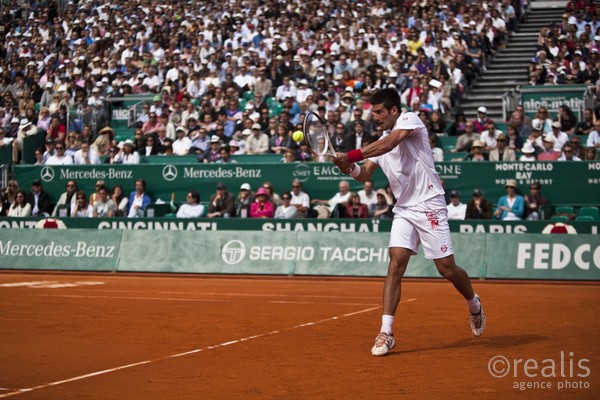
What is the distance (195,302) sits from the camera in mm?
12891

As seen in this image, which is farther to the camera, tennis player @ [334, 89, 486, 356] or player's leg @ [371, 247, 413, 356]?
tennis player @ [334, 89, 486, 356]

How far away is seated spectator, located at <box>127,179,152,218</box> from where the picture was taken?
21.4 meters

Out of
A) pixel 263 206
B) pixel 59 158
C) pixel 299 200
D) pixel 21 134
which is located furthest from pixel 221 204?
pixel 21 134

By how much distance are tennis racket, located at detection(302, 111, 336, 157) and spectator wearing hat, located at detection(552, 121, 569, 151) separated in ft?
38.8

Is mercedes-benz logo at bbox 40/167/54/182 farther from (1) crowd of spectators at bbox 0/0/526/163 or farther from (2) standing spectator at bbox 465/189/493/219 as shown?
(2) standing spectator at bbox 465/189/493/219

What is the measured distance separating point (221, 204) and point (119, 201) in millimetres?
2875

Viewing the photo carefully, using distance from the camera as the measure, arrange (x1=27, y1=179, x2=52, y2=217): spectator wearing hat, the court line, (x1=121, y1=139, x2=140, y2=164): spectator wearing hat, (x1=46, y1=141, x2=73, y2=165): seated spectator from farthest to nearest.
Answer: (x1=46, y1=141, x2=73, y2=165): seated spectator < (x1=121, y1=139, x2=140, y2=164): spectator wearing hat < (x1=27, y1=179, x2=52, y2=217): spectator wearing hat < the court line

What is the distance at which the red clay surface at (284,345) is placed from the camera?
6.28 meters

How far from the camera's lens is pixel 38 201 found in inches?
888

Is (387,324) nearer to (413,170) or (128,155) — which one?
(413,170)

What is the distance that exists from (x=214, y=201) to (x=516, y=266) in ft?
23.5

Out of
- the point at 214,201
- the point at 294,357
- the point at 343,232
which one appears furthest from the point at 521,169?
the point at 294,357

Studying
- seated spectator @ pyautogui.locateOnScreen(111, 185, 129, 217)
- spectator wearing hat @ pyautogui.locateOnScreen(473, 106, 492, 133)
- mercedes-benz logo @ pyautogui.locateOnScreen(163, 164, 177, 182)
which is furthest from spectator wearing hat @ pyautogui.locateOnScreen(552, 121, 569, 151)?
seated spectator @ pyautogui.locateOnScreen(111, 185, 129, 217)

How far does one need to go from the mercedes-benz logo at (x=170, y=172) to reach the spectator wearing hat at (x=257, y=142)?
Result: 193 cm
